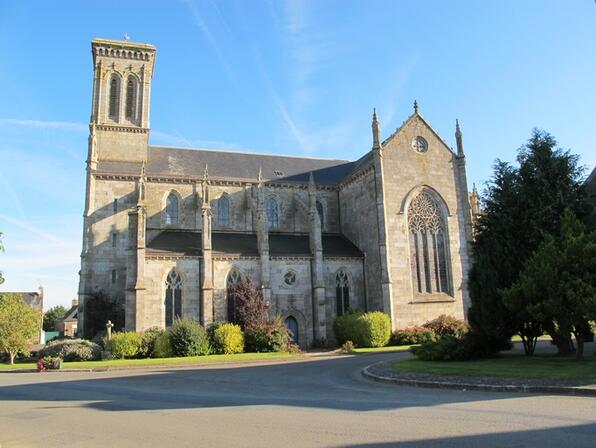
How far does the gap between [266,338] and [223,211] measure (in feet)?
43.0

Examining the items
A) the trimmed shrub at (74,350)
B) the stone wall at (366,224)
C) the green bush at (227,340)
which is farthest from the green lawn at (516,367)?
the trimmed shrub at (74,350)

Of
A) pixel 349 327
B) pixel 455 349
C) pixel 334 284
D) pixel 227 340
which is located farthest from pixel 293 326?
pixel 455 349

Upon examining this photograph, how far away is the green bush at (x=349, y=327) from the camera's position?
33.5 meters

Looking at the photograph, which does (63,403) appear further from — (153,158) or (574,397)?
(153,158)

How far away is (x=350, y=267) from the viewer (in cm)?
3828

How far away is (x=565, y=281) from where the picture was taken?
58.6 feet

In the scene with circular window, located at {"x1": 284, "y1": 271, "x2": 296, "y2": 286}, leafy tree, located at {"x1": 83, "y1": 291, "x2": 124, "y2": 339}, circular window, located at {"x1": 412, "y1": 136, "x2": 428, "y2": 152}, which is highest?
circular window, located at {"x1": 412, "y1": 136, "x2": 428, "y2": 152}

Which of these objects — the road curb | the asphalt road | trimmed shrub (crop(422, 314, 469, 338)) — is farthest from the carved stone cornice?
the road curb

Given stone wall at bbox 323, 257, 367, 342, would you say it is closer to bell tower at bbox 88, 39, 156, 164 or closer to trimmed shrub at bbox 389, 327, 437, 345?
trimmed shrub at bbox 389, 327, 437, 345

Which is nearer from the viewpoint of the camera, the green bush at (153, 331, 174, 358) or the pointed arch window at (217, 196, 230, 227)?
the green bush at (153, 331, 174, 358)

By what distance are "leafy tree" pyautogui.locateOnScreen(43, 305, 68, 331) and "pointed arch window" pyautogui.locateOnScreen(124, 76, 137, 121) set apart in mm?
59962

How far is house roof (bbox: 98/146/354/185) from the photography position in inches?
1616

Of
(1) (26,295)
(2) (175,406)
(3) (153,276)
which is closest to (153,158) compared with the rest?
(3) (153,276)

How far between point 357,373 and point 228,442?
40.3ft
